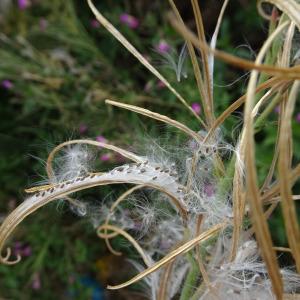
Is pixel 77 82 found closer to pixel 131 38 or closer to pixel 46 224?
pixel 131 38

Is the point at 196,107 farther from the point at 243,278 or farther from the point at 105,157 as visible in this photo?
the point at 243,278

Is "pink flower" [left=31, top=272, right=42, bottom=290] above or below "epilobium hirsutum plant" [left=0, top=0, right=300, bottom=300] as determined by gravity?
below

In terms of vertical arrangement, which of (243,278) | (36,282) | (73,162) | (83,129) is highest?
(73,162)

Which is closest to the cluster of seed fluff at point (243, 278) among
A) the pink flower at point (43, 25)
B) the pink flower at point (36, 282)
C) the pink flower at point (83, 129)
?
the pink flower at point (83, 129)

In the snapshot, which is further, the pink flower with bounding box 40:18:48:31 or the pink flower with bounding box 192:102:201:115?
the pink flower with bounding box 40:18:48:31

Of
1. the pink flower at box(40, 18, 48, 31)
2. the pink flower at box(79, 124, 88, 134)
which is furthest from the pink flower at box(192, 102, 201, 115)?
the pink flower at box(40, 18, 48, 31)

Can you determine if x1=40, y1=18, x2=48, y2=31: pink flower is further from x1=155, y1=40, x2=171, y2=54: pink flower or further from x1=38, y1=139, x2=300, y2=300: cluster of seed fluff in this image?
x1=38, y1=139, x2=300, y2=300: cluster of seed fluff

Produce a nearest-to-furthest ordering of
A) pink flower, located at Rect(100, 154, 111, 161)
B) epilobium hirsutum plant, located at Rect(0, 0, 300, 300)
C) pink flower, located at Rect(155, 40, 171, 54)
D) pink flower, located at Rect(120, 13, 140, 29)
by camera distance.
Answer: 1. epilobium hirsutum plant, located at Rect(0, 0, 300, 300)
2. pink flower, located at Rect(100, 154, 111, 161)
3. pink flower, located at Rect(155, 40, 171, 54)
4. pink flower, located at Rect(120, 13, 140, 29)

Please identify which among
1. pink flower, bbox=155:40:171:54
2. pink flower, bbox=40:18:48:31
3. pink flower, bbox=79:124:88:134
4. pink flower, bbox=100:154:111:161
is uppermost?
pink flower, bbox=40:18:48:31

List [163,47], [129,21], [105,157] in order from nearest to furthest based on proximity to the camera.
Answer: [105,157]
[163,47]
[129,21]

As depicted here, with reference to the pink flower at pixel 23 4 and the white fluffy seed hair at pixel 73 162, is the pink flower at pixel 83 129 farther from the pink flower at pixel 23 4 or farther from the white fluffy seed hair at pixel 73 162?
the white fluffy seed hair at pixel 73 162

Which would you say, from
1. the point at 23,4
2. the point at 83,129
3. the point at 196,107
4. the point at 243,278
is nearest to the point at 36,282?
the point at 83,129
